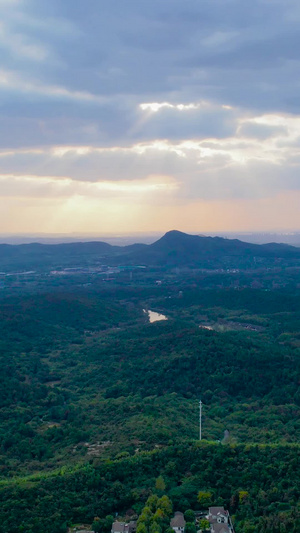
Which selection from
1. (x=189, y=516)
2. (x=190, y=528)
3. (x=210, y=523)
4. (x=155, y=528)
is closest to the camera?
(x=155, y=528)

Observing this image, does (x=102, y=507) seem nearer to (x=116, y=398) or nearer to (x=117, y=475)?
(x=117, y=475)

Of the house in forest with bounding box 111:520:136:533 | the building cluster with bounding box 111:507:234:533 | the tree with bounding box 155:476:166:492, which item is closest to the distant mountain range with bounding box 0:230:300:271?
the tree with bounding box 155:476:166:492

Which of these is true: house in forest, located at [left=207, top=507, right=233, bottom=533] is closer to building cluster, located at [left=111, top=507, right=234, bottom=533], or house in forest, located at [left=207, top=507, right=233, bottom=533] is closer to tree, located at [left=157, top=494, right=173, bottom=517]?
building cluster, located at [left=111, top=507, right=234, bottom=533]

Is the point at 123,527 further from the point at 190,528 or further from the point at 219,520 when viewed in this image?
the point at 219,520

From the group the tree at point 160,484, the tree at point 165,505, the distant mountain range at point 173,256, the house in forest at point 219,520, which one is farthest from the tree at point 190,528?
the distant mountain range at point 173,256

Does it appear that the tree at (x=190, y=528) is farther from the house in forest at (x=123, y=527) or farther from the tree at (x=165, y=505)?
the house in forest at (x=123, y=527)

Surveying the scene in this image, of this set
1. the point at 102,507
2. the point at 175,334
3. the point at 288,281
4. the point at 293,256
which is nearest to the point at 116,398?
the point at 175,334

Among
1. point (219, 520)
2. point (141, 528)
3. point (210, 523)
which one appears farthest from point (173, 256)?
point (141, 528)
